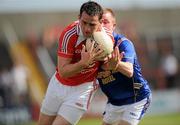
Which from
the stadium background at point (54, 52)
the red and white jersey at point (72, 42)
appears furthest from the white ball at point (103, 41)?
the stadium background at point (54, 52)

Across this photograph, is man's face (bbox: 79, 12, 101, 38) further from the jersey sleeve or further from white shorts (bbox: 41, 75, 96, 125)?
white shorts (bbox: 41, 75, 96, 125)

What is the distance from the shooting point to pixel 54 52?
27.2 meters

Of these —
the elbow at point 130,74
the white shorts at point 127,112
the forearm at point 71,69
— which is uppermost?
the forearm at point 71,69

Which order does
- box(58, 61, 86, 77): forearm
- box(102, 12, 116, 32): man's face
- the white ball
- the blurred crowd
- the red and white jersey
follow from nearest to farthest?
the white ball
box(58, 61, 86, 77): forearm
the red and white jersey
box(102, 12, 116, 32): man's face
the blurred crowd

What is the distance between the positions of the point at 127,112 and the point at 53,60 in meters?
14.8

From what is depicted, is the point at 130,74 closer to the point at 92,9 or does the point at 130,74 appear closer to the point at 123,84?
the point at 123,84

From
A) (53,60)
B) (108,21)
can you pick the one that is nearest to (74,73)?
(108,21)

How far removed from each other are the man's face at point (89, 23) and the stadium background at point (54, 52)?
11.1 metres

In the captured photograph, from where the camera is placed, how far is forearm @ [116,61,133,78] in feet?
38.0

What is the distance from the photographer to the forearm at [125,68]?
11594 mm

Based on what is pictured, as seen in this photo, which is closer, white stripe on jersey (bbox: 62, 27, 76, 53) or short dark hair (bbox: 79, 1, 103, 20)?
short dark hair (bbox: 79, 1, 103, 20)

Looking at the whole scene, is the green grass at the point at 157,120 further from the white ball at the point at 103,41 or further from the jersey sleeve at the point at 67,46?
the white ball at the point at 103,41

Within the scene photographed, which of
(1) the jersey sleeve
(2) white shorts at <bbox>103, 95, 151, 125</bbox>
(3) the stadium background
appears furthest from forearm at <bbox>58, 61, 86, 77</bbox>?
(3) the stadium background

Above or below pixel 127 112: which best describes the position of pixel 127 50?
above
